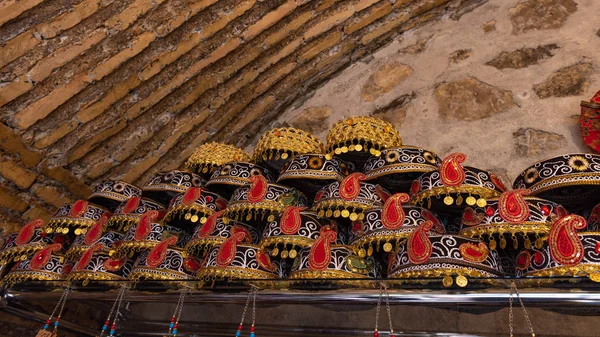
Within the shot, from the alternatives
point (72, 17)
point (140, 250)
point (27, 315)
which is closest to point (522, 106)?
point (140, 250)

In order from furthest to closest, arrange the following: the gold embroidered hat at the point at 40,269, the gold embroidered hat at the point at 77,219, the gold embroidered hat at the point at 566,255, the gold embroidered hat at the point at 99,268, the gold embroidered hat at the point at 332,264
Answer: the gold embroidered hat at the point at 77,219 → the gold embroidered hat at the point at 40,269 → the gold embroidered hat at the point at 99,268 → the gold embroidered hat at the point at 332,264 → the gold embroidered hat at the point at 566,255

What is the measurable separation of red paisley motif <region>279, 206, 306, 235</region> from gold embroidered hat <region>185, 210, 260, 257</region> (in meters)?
0.20

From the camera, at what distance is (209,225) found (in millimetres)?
1525

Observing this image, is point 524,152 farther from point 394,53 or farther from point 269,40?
point 269,40

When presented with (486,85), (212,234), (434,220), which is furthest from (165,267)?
(486,85)

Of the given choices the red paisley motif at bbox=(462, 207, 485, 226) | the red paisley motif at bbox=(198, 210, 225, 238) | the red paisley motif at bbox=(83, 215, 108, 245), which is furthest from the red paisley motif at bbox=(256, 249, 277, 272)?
the red paisley motif at bbox=(83, 215, 108, 245)

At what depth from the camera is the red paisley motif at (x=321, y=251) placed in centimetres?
122

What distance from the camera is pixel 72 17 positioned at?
2018mm

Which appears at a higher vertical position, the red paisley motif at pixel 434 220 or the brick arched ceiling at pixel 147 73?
the brick arched ceiling at pixel 147 73

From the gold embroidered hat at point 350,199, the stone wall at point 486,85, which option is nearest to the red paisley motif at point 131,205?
the gold embroidered hat at point 350,199

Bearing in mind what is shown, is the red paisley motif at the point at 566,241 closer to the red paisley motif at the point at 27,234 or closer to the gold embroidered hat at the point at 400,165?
the gold embroidered hat at the point at 400,165

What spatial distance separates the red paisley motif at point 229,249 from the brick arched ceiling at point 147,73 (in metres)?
1.26

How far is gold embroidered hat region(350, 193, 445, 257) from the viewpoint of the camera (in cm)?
123

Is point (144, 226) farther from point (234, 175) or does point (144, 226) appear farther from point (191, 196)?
point (234, 175)
